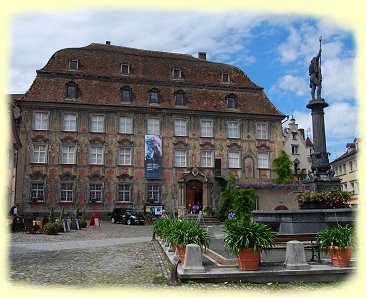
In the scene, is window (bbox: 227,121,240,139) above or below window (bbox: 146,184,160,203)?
above

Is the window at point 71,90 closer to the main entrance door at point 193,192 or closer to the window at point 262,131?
the main entrance door at point 193,192

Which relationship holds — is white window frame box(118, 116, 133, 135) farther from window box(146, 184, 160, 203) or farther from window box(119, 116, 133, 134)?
window box(146, 184, 160, 203)

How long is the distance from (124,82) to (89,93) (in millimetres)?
3702

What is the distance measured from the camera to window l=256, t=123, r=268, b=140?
133 ft

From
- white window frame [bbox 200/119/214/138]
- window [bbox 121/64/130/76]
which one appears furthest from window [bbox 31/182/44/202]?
white window frame [bbox 200/119/214/138]

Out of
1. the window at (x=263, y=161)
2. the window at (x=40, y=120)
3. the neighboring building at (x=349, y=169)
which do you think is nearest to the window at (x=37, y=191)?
the window at (x=40, y=120)

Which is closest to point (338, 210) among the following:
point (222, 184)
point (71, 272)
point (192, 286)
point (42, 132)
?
point (192, 286)

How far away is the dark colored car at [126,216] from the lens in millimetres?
32750

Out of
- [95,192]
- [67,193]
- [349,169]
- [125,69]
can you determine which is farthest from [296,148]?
[67,193]

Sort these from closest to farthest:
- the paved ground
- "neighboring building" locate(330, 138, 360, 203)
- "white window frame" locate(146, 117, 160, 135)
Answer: the paved ground → "white window frame" locate(146, 117, 160, 135) → "neighboring building" locate(330, 138, 360, 203)

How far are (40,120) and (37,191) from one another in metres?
6.24

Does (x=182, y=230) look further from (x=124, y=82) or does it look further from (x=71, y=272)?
(x=124, y=82)

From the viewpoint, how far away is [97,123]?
3756 cm

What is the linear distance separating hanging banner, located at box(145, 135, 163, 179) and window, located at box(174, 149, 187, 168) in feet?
4.87
